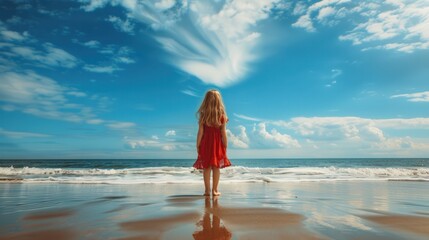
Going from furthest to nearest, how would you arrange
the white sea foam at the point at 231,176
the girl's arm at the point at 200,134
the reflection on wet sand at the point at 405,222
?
1. the white sea foam at the point at 231,176
2. the girl's arm at the point at 200,134
3. the reflection on wet sand at the point at 405,222

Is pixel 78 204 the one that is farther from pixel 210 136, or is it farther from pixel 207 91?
pixel 207 91

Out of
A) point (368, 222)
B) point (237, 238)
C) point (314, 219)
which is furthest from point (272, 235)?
point (368, 222)

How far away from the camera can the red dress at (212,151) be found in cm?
554

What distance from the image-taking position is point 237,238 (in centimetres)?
252

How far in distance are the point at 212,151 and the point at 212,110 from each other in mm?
807

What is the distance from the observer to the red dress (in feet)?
18.2

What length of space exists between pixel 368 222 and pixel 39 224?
367cm

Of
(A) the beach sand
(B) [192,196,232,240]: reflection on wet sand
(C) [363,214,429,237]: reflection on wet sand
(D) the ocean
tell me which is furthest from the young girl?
(D) the ocean

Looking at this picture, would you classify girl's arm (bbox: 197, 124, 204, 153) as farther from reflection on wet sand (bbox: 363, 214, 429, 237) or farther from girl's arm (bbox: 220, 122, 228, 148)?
reflection on wet sand (bbox: 363, 214, 429, 237)

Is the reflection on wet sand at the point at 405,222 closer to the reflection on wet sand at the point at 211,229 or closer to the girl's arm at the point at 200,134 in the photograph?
the reflection on wet sand at the point at 211,229

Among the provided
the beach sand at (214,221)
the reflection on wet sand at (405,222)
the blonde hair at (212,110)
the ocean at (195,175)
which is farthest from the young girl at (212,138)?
the ocean at (195,175)

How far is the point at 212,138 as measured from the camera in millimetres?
5664

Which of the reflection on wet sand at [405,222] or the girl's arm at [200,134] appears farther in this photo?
the girl's arm at [200,134]

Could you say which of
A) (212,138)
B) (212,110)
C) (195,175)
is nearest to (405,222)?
(212,138)
